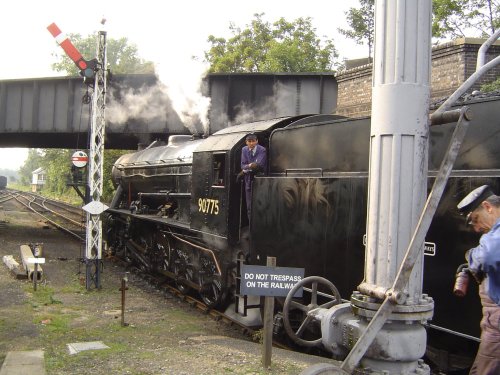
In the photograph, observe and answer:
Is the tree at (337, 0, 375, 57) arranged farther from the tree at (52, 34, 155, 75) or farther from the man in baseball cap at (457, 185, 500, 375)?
the man in baseball cap at (457, 185, 500, 375)

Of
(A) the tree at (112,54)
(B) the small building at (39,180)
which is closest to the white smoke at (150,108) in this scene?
(A) the tree at (112,54)

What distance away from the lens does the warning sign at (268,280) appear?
5223 mm

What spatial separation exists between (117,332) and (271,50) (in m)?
28.5

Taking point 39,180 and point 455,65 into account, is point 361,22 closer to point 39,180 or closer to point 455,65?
point 455,65

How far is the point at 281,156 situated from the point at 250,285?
8.15 ft

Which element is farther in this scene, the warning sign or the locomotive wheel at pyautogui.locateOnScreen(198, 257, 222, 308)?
the locomotive wheel at pyautogui.locateOnScreen(198, 257, 222, 308)

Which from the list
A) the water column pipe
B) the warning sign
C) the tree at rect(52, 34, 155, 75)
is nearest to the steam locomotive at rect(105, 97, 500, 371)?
the warning sign

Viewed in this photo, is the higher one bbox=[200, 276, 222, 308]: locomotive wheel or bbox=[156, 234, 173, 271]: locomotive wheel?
bbox=[156, 234, 173, 271]: locomotive wheel

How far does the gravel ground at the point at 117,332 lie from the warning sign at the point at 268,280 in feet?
2.82

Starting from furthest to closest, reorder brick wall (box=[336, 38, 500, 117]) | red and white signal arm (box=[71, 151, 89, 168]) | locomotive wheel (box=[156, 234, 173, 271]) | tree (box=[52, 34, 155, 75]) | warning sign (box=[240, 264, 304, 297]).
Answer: tree (box=[52, 34, 155, 75])
red and white signal arm (box=[71, 151, 89, 168])
brick wall (box=[336, 38, 500, 117])
locomotive wheel (box=[156, 234, 173, 271])
warning sign (box=[240, 264, 304, 297])

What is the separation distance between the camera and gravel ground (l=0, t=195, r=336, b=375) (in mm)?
5703

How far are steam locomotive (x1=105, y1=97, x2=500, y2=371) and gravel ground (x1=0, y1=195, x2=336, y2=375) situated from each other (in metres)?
0.73

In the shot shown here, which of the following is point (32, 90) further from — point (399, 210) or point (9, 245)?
point (399, 210)

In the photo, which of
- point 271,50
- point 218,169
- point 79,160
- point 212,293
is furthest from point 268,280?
point 271,50
